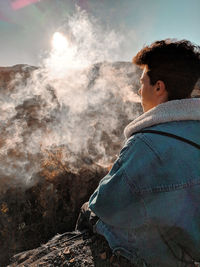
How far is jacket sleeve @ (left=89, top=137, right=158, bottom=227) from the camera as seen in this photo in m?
1.22

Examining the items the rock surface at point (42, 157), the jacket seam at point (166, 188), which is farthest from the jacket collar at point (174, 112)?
the rock surface at point (42, 157)

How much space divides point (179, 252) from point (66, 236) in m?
1.22

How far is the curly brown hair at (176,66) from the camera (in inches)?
54.1

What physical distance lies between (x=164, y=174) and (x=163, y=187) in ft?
0.24

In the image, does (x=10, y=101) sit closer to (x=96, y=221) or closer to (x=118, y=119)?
(x=118, y=119)

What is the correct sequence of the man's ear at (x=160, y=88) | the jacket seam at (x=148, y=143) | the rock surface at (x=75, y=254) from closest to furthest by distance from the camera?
the jacket seam at (x=148, y=143) → the man's ear at (x=160, y=88) → the rock surface at (x=75, y=254)

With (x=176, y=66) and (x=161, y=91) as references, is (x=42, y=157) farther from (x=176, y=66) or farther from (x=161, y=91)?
(x=176, y=66)

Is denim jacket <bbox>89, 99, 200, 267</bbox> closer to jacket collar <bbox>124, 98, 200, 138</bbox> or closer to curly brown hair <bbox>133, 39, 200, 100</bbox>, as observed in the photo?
jacket collar <bbox>124, 98, 200, 138</bbox>

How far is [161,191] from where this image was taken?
1.22 metres

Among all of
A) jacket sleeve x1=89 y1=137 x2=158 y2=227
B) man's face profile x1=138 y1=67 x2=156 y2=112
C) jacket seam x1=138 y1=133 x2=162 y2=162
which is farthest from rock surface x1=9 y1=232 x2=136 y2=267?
man's face profile x1=138 y1=67 x2=156 y2=112

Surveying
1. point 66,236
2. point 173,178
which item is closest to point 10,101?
point 66,236

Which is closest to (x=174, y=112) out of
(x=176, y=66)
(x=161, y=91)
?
(x=161, y=91)

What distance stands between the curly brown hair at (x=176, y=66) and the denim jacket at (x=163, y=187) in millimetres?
117

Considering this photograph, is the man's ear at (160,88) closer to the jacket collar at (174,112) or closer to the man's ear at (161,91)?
the man's ear at (161,91)
